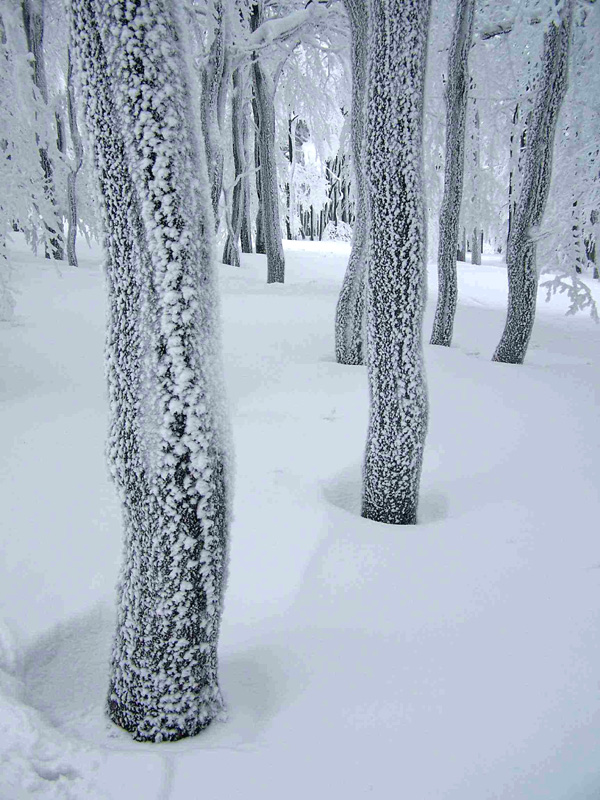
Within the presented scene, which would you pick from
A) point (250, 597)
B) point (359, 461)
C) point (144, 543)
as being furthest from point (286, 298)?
point (144, 543)

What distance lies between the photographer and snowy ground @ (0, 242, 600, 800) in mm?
2021

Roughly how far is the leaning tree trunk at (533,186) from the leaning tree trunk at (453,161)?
3.00ft

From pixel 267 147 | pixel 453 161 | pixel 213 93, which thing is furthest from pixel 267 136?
pixel 453 161

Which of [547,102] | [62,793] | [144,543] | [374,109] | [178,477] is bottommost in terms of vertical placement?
[62,793]

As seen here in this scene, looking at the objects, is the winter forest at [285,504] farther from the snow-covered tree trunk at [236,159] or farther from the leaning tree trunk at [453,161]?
the snow-covered tree trunk at [236,159]

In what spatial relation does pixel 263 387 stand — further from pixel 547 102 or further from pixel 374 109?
pixel 547 102

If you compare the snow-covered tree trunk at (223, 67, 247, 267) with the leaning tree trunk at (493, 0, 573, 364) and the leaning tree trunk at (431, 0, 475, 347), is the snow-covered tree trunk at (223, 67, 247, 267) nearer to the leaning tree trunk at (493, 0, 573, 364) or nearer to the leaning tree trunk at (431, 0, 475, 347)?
the leaning tree trunk at (431, 0, 475, 347)

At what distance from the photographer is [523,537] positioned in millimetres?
3742

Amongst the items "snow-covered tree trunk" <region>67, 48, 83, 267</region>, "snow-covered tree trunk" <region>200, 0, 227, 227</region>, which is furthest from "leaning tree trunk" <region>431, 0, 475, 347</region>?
"snow-covered tree trunk" <region>67, 48, 83, 267</region>

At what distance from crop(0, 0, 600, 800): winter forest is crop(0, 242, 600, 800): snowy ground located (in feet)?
0.05

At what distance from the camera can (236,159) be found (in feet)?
51.5

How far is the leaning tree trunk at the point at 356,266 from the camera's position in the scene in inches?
256

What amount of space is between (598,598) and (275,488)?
234cm

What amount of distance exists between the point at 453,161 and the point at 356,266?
2.34 metres
